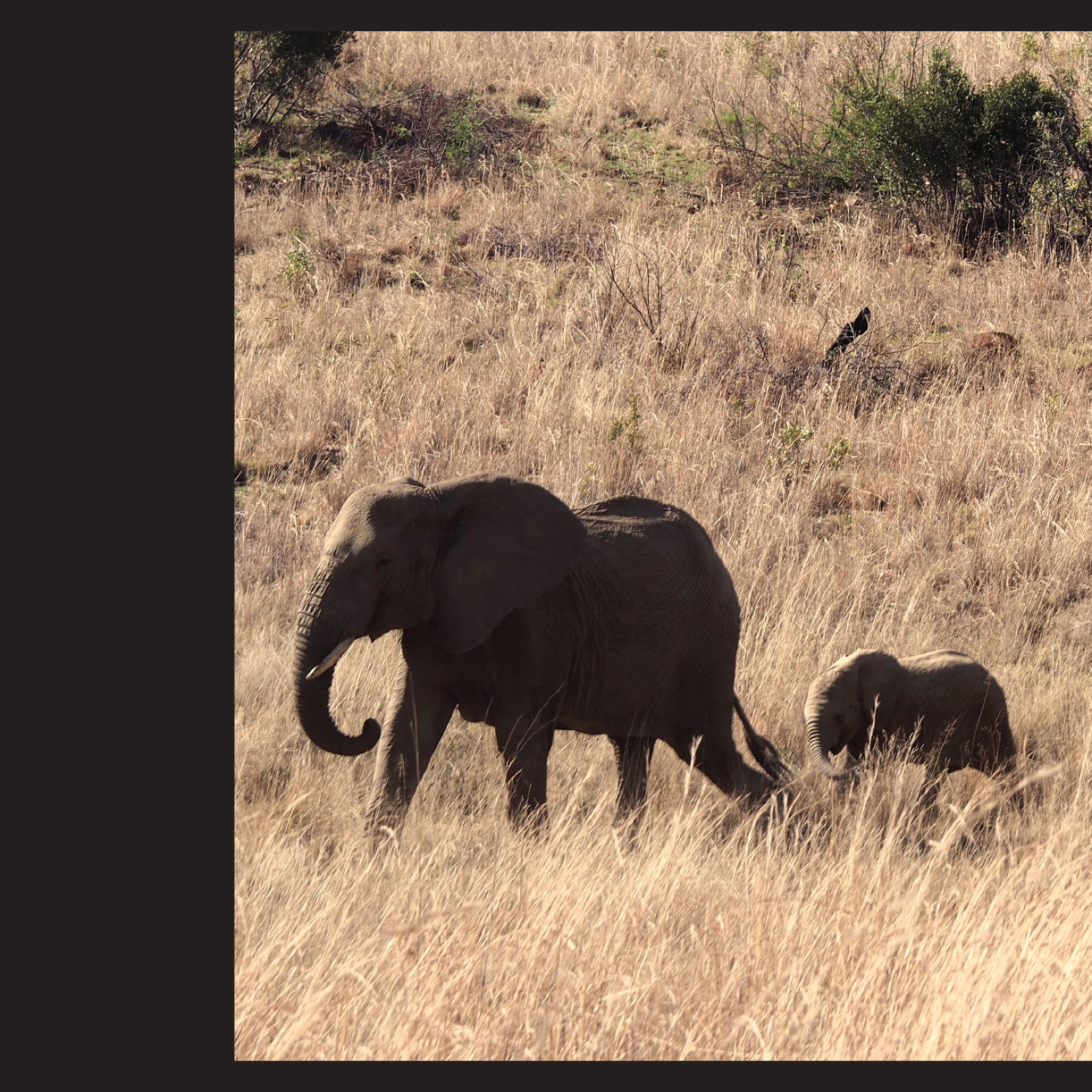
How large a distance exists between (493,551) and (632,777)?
1.25m

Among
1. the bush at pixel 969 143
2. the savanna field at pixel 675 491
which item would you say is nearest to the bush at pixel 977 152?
the bush at pixel 969 143

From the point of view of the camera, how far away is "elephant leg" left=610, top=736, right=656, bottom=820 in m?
5.27

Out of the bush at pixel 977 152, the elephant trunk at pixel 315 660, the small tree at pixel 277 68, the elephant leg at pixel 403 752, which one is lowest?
the elephant leg at pixel 403 752

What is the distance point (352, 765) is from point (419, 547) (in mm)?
1303

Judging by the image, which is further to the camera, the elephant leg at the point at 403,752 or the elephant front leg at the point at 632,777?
the elephant front leg at the point at 632,777

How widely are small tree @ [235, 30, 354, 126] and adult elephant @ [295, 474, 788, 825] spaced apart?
1127 cm

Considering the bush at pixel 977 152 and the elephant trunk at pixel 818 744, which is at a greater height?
the bush at pixel 977 152

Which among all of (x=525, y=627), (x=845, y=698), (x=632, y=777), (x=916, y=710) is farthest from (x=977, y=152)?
(x=525, y=627)

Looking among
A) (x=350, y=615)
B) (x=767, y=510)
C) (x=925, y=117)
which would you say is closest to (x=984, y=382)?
(x=767, y=510)

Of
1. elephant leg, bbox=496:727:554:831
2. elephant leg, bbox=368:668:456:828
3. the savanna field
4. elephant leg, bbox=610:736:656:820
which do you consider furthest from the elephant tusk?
elephant leg, bbox=610:736:656:820

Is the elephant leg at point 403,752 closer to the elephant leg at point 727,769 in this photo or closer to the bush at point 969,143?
the elephant leg at point 727,769

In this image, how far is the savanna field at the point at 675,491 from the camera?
140 inches

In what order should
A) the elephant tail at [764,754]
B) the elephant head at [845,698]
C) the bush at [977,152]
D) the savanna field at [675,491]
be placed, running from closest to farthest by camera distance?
1. the savanna field at [675,491]
2. the elephant tail at [764,754]
3. the elephant head at [845,698]
4. the bush at [977,152]

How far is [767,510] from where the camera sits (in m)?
8.06
